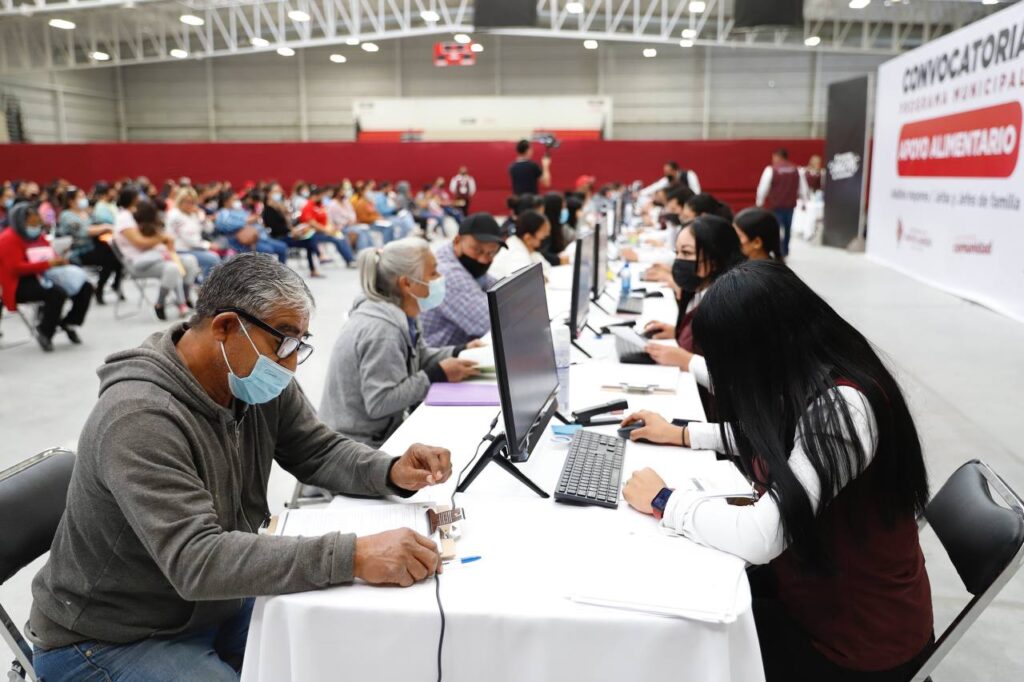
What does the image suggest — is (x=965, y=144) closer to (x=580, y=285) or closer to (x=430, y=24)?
(x=580, y=285)

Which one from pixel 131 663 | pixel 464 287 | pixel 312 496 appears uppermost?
pixel 464 287

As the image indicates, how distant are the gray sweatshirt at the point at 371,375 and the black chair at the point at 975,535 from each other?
151 cm

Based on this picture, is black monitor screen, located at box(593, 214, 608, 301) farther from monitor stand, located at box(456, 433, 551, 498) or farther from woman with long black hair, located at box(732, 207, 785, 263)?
monitor stand, located at box(456, 433, 551, 498)

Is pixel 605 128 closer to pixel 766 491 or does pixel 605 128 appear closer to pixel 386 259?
pixel 386 259

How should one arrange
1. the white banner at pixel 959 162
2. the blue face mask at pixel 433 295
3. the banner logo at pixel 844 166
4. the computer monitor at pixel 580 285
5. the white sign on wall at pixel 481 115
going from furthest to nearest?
the white sign on wall at pixel 481 115
the banner logo at pixel 844 166
the white banner at pixel 959 162
the computer monitor at pixel 580 285
the blue face mask at pixel 433 295

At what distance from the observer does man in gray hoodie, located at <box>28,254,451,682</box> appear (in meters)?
1.30

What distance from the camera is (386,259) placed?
8.79 feet

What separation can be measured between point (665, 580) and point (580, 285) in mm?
1871

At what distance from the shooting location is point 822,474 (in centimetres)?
132

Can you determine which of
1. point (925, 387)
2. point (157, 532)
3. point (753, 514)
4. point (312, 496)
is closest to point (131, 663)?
point (157, 532)

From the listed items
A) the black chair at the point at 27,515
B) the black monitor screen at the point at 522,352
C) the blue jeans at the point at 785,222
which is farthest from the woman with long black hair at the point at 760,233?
the blue jeans at the point at 785,222

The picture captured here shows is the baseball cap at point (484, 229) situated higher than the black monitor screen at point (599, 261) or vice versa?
the baseball cap at point (484, 229)

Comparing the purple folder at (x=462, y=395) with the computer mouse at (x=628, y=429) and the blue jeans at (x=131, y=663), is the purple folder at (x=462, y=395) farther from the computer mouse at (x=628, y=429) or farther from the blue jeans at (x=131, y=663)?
the blue jeans at (x=131, y=663)

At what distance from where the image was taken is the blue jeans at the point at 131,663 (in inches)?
55.0
